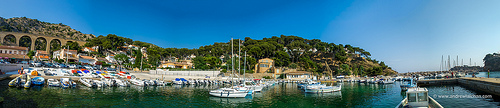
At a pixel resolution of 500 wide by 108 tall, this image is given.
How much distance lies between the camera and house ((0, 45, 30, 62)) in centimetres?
4377

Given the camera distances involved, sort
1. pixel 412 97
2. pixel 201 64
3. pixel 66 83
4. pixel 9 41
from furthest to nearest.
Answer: pixel 9 41 → pixel 201 64 → pixel 66 83 → pixel 412 97

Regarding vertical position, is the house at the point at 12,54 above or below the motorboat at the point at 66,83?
above

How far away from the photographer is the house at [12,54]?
144ft

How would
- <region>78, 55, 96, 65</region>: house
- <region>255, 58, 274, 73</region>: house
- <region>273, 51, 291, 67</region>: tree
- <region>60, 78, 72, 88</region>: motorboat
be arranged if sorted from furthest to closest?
<region>273, 51, 291, 67</region>: tree < <region>255, 58, 274, 73</region>: house < <region>78, 55, 96, 65</region>: house < <region>60, 78, 72, 88</region>: motorboat

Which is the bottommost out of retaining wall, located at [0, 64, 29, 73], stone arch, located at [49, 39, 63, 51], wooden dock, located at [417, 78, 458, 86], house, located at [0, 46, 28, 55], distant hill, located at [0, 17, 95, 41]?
wooden dock, located at [417, 78, 458, 86]

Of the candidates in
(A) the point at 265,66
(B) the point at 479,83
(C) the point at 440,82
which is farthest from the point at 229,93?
(C) the point at 440,82

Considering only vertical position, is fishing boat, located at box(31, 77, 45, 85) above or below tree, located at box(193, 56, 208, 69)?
below

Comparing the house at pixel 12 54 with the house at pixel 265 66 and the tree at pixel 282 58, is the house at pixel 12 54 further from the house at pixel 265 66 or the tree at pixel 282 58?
the tree at pixel 282 58

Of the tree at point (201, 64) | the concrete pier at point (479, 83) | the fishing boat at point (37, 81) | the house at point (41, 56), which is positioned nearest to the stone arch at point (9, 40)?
the house at point (41, 56)

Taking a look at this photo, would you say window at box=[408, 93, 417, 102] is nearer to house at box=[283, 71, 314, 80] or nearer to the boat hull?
the boat hull

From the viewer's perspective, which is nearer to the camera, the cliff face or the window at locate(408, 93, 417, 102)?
the window at locate(408, 93, 417, 102)

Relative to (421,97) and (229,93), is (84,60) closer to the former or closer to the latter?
(229,93)

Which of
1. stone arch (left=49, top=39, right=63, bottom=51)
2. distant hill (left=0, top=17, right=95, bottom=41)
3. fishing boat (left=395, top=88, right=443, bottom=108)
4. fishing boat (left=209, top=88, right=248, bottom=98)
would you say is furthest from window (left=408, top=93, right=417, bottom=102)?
distant hill (left=0, top=17, right=95, bottom=41)

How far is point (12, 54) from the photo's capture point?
46.1m
